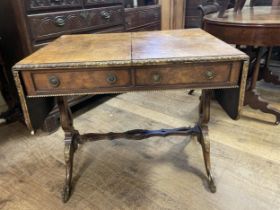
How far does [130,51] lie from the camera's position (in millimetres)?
1062

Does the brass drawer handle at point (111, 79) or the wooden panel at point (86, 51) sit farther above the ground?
the wooden panel at point (86, 51)

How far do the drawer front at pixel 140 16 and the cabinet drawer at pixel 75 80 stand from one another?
5.66 ft

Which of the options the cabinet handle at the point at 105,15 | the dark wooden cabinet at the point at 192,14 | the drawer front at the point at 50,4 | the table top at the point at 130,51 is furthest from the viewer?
the dark wooden cabinet at the point at 192,14

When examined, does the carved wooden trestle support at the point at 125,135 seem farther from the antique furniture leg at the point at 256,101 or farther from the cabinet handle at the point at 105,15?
the cabinet handle at the point at 105,15

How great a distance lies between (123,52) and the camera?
3.45 ft

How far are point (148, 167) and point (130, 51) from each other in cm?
84

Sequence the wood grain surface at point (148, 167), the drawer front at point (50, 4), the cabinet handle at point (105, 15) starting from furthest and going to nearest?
the cabinet handle at point (105, 15)
the drawer front at point (50, 4)
the wood grain surface at point (148, 167)

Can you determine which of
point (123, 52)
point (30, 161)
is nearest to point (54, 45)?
point (123, 52)

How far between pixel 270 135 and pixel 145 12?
6.50 ft

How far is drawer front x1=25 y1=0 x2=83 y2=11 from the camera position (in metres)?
1.59

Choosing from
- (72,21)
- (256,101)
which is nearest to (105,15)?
(72,21)

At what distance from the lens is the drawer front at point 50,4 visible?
5.22 ft

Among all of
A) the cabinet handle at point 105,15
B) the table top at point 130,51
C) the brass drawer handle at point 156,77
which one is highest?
the cabinet handle at point 105,15

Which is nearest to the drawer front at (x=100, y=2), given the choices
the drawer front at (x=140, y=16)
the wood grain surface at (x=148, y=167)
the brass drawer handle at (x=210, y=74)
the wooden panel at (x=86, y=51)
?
the drawer front at (x=140, y=16)
